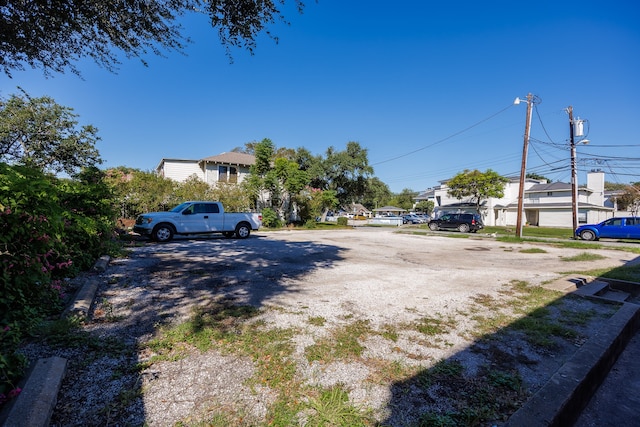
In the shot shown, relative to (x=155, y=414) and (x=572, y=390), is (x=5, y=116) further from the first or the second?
(x=572, y=390)

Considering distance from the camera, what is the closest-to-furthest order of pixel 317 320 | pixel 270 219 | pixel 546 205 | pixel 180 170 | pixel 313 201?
pixel 317 320, pixel 270 219, pixel 313 201, pixel 180 170, pixel 546 205

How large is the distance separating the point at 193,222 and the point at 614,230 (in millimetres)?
25320

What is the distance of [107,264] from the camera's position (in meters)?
6.93

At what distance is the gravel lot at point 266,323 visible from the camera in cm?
223

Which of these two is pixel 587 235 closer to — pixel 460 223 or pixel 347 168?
pixel 460 223

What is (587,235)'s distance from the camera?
20266mm

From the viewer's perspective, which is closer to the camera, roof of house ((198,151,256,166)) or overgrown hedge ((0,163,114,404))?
overgrown hedge ((0,163,114,404))

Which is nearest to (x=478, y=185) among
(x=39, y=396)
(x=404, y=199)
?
(x=39, y=396)

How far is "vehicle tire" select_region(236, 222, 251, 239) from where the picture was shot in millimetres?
15047

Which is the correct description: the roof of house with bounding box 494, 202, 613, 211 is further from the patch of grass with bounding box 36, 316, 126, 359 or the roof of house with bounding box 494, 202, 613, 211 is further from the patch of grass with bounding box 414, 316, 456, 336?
the patch of grass with bounding box 36, 316, 126, 359

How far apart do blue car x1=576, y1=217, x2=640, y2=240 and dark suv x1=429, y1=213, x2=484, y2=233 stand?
23.9 feet

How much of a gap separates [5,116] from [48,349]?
80.6ft

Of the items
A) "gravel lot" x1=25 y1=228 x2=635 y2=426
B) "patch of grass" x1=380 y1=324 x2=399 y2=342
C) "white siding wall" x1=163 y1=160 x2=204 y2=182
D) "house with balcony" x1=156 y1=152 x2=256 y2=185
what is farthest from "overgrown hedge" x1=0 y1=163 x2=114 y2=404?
"white siding wall" x1=163 y1=160 x2=204 y2=182

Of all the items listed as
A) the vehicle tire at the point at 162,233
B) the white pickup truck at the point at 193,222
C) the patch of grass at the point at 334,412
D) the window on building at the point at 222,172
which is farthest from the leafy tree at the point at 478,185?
the patch of grass at the point at 334,412
